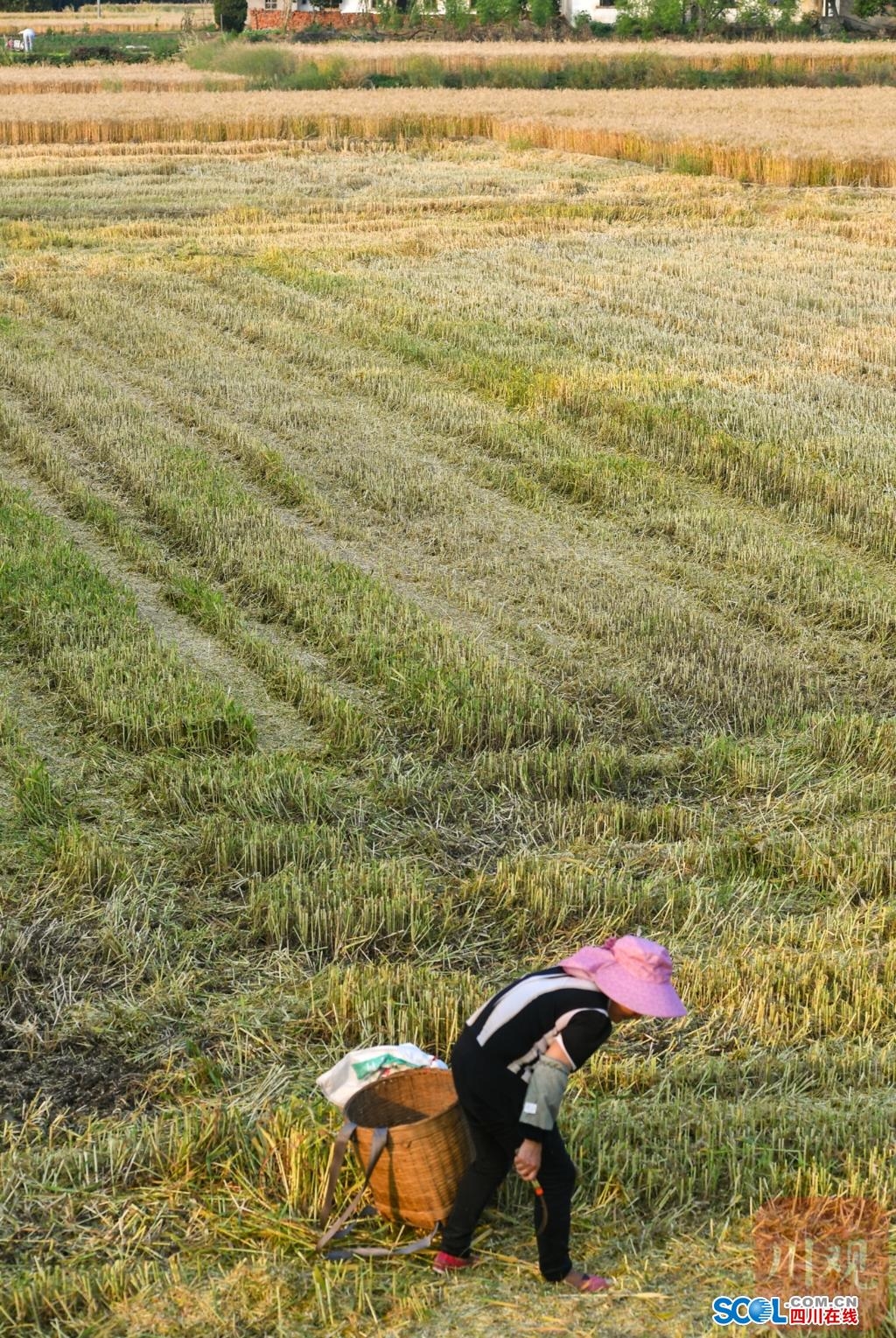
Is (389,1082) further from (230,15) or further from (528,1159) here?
(230,15)

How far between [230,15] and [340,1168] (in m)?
81.7

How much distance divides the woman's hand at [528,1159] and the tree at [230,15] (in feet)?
261

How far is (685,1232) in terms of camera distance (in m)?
3.89

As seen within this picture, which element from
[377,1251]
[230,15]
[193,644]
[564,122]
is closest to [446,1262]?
[377,1251]

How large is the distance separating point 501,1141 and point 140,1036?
58.8 inches

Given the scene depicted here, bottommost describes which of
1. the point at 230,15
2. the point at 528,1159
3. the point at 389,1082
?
the point at 389,1082

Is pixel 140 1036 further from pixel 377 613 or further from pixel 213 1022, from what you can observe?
pixel 377 613

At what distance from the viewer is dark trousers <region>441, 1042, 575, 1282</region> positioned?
3.66 meters

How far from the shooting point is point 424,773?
654cm

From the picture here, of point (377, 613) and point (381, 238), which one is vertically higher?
point (381, 238)

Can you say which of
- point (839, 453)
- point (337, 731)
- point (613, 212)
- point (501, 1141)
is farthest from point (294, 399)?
point (613, 212)

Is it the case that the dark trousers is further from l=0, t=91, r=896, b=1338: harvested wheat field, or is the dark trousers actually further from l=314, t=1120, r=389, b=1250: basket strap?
l=314, t=1120, r=389, b=1250: basket strap

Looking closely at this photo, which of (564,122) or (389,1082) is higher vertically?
(564,122)

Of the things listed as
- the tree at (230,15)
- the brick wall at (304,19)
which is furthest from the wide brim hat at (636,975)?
the brick wall at (304,19)
